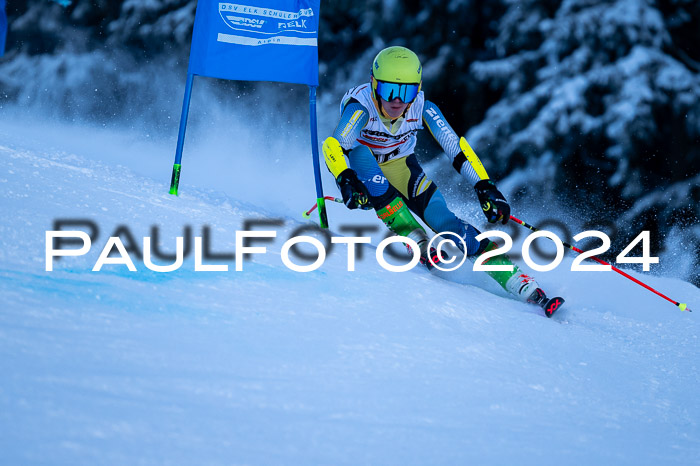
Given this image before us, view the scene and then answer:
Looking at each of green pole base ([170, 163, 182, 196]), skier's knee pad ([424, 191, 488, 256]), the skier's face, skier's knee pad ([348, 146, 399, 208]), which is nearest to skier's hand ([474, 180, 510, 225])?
skier's knee pad ([424, 191, 488, 256])

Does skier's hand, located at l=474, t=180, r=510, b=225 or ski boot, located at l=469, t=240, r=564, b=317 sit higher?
skier's hand, located at l=474, t=180, r=510, b=225

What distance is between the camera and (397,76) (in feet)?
12.5

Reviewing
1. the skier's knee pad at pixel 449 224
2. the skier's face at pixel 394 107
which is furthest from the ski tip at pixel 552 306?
the skier's face at pixel 394 107

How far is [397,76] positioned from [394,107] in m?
0.18

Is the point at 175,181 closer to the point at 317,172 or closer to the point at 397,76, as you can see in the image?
the point at 317,172

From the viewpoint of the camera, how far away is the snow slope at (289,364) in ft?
5.40

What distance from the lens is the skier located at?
3.73 metres

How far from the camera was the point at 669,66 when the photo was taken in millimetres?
6367

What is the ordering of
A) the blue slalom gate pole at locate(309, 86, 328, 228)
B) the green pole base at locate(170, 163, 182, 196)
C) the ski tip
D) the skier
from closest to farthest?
1. the ski tip
2. the skier
3. the green pole base at locate(170, 163, 182, 196)
4. the blue slalom gate pole at locate(309, 86, 328, 228)

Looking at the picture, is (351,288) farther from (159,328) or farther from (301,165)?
(301,165)

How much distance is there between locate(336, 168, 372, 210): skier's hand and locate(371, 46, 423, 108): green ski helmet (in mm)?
510

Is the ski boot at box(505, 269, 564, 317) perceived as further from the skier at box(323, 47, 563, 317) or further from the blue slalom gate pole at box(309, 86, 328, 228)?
the blue slalom gate pole at box(309, 86, 328, 228)

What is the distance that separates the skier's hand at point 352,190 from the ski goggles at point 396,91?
0.49 meters

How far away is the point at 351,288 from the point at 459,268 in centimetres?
130
